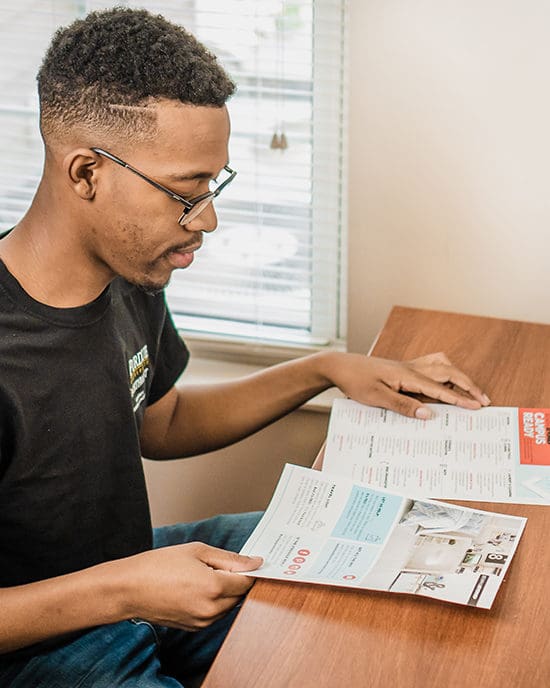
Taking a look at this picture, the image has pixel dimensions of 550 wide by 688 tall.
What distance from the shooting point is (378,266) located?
196cm

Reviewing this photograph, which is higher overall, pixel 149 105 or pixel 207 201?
pixel 149 105

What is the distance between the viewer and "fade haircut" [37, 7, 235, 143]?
3.88ft

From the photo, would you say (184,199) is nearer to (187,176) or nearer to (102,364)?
(187,176)

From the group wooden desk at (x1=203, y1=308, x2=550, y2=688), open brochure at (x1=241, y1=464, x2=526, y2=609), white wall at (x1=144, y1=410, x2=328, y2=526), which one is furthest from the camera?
white wall at (x1=144, y1=410, x2=328, y2=526)

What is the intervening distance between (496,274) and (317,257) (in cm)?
35

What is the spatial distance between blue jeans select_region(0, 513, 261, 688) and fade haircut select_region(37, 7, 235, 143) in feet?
2.06

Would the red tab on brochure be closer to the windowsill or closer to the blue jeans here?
the blue jeans

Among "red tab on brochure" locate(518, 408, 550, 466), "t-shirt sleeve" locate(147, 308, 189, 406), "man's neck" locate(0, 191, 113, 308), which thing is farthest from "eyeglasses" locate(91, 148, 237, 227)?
"red tab on brochure" locate(518, 408, 550, 466)

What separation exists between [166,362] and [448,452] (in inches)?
18.6

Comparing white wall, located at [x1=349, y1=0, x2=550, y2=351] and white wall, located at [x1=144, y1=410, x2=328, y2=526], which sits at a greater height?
white wall, located at [x1=349, y1=0, x2=550, y2=351]

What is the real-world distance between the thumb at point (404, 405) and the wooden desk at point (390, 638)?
0.28 meters

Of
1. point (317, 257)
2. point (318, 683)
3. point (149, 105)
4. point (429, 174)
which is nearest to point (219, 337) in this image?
point (317, 257)

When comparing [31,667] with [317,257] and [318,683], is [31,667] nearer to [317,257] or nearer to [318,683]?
[318,683]

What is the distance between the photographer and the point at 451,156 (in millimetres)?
1837
